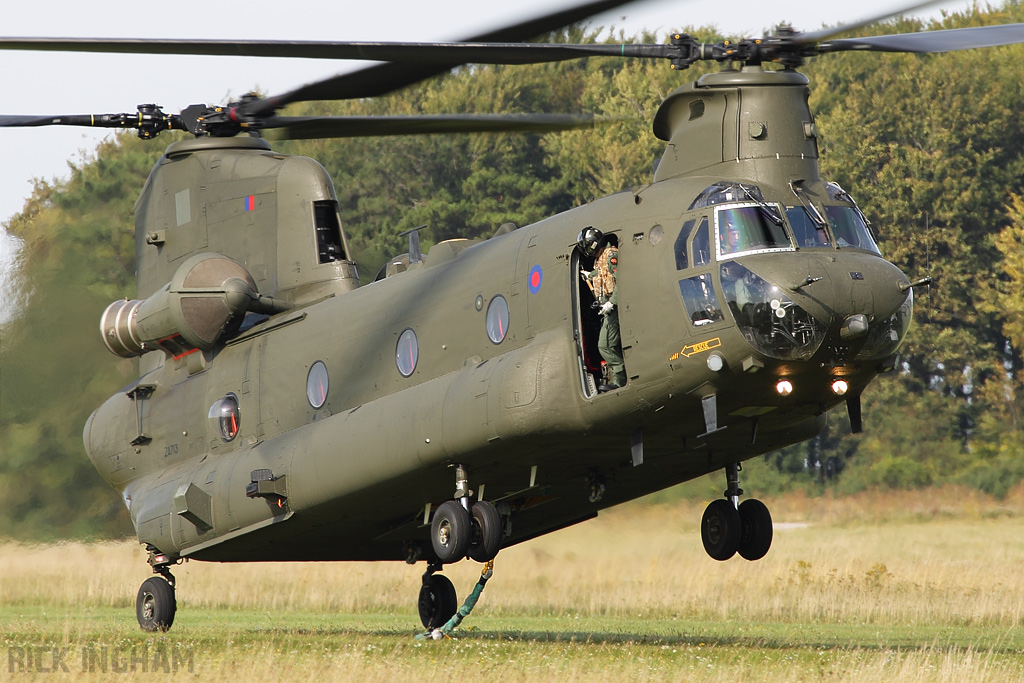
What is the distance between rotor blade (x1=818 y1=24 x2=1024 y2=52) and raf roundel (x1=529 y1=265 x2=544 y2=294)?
3417mm

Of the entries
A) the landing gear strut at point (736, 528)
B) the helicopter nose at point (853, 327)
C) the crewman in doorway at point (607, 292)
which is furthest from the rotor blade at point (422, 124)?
the landing gear strut at point (736, 528)

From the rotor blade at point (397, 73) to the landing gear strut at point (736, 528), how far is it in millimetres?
5473

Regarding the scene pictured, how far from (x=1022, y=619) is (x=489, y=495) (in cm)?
912

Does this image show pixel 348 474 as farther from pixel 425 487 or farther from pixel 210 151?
pixel 210 151

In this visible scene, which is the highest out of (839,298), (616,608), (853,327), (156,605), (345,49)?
(345,49)

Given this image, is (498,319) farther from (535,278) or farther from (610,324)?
(610,324)

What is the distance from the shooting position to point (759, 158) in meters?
13.1

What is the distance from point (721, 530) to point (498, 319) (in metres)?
3.39

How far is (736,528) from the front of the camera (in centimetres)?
1482

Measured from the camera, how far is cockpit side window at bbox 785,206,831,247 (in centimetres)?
1251

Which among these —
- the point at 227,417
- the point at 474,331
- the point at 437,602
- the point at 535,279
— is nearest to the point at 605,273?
the point at 535,279

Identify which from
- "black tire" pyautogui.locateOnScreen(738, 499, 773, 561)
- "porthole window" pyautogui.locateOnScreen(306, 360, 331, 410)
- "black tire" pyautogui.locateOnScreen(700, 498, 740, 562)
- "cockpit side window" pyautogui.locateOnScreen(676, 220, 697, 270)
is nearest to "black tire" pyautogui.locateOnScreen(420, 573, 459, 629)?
Result: "porthole window" pyautogui.locateOnScreen(306, 360, 331, 410)

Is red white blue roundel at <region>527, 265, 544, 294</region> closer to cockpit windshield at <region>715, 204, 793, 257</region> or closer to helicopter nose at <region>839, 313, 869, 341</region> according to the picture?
cockpit windshield at <region>715, 204, 793, 257</region>

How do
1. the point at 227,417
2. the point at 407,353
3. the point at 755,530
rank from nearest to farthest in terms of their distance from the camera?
1. the point at 755,530
2. the point at 407,353
3. the point at 227,417
